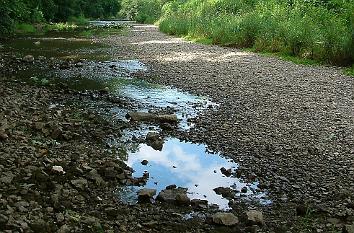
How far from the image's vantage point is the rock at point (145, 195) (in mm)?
6148

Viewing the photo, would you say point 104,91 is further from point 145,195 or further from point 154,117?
point 145,195

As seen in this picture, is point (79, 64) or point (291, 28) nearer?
point (79, 64)

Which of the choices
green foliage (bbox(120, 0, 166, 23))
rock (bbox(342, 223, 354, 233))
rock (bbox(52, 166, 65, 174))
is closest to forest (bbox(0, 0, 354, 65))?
rock (bbox(342, 223, 354, 233))

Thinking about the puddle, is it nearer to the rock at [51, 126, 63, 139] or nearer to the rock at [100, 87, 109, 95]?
the rock at [51, 126, 63, 139]

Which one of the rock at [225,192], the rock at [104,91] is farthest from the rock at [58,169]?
the rock at [104,91]

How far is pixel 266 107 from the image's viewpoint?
1180cm

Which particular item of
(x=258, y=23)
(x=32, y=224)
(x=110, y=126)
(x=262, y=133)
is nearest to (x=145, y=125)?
(x=110, y=126)

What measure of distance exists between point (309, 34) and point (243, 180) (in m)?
17.2

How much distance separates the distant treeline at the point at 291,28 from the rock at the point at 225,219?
55.0 feet

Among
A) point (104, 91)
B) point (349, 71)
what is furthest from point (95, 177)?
point (349, 71)

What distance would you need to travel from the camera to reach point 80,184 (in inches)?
249

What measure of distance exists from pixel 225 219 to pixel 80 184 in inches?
85.4

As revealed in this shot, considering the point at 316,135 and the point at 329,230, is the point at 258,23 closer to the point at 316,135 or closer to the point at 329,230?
the point at 316,135

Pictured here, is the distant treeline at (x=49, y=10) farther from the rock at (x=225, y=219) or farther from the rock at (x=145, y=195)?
the rock at (x=225, y=219)
